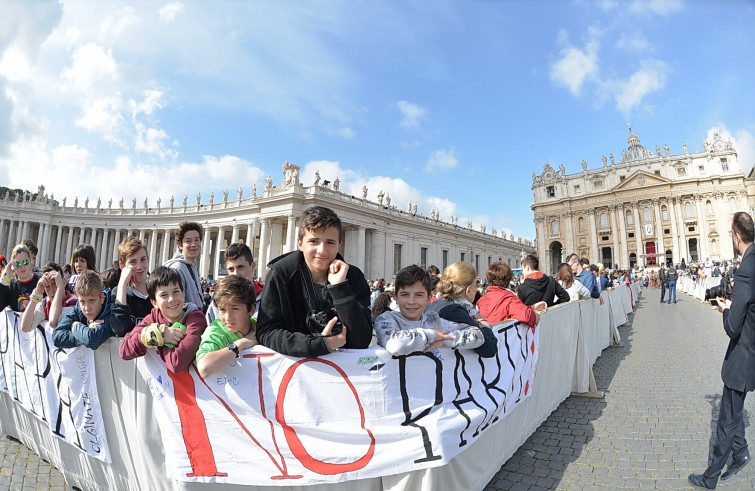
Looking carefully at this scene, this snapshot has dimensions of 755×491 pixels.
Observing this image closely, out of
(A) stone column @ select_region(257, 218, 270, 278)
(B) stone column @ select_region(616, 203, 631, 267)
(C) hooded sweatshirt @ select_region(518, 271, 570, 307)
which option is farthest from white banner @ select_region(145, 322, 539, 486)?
(B) stone column @ select_region(616, 203, 631, 267)

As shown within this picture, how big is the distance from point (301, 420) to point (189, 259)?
9.74 feet

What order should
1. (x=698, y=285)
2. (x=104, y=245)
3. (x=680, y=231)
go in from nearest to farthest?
(x=698, y=285) < (x=104, y=245) < (x=680, y=231)

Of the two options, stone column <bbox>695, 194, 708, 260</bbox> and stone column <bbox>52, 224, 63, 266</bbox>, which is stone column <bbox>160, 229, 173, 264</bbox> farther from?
stone column <bbox>695, 194, 708, 260</bbox>

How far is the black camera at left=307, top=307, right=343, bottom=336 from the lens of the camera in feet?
7.68

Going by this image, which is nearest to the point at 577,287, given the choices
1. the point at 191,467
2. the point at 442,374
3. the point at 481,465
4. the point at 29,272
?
the point at 481,465

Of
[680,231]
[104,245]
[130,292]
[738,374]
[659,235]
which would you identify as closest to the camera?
[738,374]

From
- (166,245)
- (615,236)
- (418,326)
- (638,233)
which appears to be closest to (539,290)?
(418,326)

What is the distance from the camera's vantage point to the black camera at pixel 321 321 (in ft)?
7.68

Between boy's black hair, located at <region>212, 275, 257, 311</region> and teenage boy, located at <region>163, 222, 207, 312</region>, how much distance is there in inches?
65.4

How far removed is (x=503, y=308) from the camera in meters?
4.44

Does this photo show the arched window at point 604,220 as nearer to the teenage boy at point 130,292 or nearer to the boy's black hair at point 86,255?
the boy's black hair at point 86,255

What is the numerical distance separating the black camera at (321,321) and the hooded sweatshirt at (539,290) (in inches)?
180

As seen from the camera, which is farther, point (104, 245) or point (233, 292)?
point (104, 245)

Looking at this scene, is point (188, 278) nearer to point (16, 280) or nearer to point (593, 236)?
point (16, 280)
